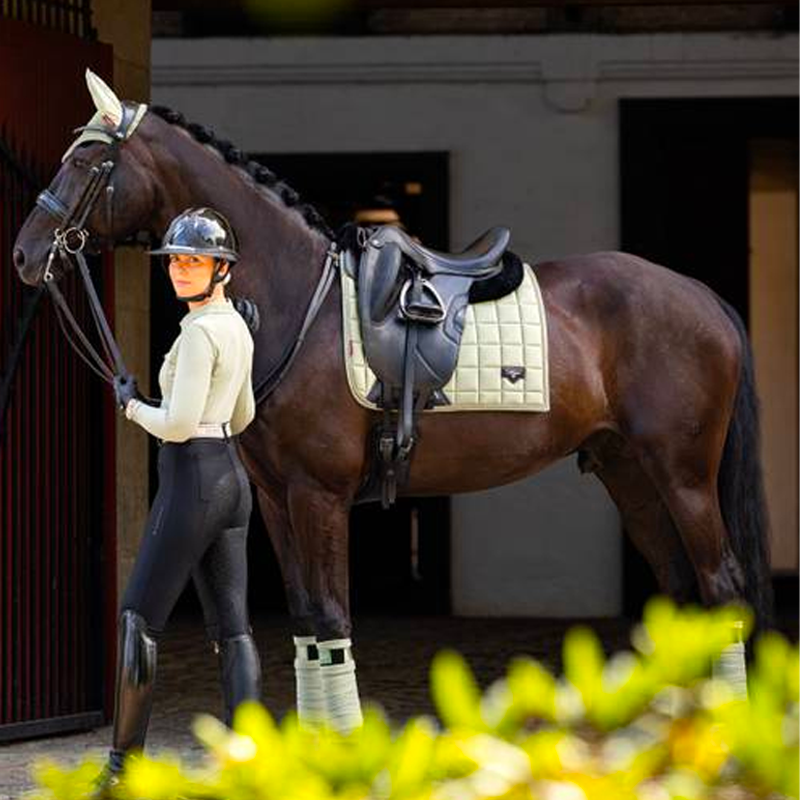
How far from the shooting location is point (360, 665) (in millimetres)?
9875

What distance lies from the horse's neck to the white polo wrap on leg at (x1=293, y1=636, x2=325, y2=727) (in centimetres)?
Result: 83

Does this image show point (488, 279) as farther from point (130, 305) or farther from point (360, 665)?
point (360, 665)

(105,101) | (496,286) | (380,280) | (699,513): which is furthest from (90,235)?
(699,513)

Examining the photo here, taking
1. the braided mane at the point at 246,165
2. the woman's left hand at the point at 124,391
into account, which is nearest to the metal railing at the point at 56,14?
the braided mane at the point at 246,165

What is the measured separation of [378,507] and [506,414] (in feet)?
18.4

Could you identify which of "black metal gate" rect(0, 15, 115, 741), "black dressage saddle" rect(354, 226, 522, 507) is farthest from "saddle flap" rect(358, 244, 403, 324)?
"black metal gate" rect(0, 15, 115, 741)

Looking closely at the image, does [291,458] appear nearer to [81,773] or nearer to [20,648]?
[20,648]

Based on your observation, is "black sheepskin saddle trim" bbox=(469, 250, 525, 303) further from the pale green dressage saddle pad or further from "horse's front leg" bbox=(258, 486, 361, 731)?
"horse's front leg" bbox=(258, 486, 361, 731)

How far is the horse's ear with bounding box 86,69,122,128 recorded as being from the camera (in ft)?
21.2

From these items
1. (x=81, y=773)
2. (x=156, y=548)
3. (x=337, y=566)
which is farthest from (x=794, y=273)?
(x=81, y=773)

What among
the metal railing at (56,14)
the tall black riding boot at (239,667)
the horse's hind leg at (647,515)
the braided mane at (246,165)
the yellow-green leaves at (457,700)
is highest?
the metal railing at (56,14)

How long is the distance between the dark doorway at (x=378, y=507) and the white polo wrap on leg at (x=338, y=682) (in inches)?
204

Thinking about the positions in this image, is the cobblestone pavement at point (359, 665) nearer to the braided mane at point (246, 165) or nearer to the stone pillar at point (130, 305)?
the stone pillar at point (130, 305)

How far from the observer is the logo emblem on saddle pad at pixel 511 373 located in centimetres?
687
